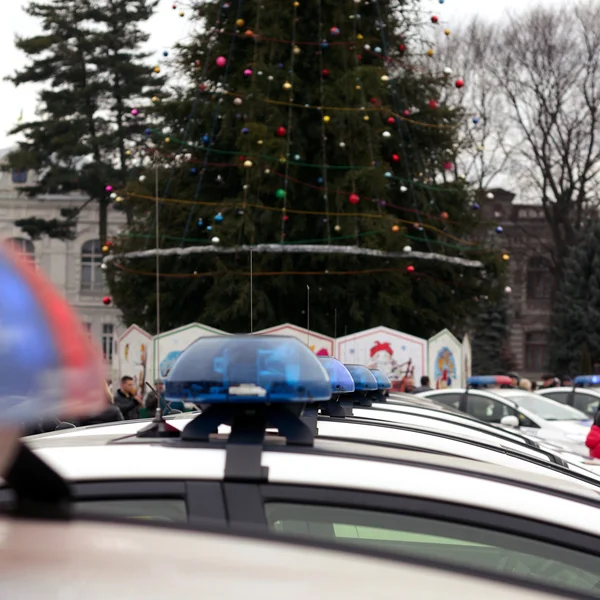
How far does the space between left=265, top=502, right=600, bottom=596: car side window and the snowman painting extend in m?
17.4

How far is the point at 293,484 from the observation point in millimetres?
1923

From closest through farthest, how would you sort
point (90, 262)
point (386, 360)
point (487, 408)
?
point (487, 408) < point (386, 360) < point (90, 262)

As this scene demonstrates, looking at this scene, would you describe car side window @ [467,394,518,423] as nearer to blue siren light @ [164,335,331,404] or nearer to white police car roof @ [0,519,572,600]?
blue siren light @ [164,335,331,404]

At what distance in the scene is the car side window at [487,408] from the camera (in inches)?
654

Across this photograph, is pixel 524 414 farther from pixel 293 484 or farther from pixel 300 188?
pixel 293 484

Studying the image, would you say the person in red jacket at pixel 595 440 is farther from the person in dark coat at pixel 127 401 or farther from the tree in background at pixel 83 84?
the tree in background at pixel 83 84

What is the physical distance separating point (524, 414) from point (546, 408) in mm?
2107

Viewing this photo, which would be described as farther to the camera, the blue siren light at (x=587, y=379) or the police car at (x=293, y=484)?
the blue siren light at (x=587, y=379)

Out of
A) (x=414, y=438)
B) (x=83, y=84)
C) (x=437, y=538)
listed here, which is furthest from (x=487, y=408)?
(x=83, y=84)

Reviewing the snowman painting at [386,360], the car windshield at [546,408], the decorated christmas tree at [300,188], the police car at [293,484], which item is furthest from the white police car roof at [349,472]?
the decorated christmas tree at [300,188]

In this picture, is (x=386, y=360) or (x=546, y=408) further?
(x=386, y=360)

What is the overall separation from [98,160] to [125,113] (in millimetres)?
2270

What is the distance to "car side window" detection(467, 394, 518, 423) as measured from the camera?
16.6 meters

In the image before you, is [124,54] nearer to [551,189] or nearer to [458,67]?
[458,67]
